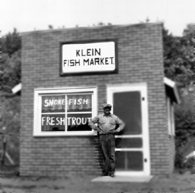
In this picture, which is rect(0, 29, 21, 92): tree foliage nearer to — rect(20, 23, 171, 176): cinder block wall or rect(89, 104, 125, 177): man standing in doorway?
rect(20, 23, 171, 176): cinder block wall

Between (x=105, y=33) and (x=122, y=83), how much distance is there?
161 centimetres

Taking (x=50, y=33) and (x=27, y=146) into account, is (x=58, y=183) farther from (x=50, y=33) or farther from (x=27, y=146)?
(x=50, y=33)

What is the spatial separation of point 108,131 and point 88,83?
5.91ft

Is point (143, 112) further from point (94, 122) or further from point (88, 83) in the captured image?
point (88, 83)

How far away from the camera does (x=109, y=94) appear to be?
11477mm

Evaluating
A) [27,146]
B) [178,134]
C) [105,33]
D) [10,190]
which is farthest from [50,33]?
[178,134]

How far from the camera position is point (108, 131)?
34.6 ft

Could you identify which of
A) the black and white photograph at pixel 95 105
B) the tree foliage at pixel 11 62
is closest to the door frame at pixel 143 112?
the black and white photograph at pixel 95 105

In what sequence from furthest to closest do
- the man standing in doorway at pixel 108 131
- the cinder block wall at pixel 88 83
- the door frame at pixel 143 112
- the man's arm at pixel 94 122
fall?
the cinder block wall at pixel 88 83
the door frame at pixel 143 112
the man's arm at pixel 94 122
the man standing in doorway at pixel 108 131

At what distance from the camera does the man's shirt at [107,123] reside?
1056cm

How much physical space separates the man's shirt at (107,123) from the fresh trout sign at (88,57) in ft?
5.15

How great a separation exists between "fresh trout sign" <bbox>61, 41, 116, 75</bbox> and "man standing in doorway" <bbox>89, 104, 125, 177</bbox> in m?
1.54

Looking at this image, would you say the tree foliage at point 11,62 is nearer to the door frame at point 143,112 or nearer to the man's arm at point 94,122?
the door frame at point 143,112

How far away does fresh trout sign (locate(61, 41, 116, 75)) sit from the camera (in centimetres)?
1156
